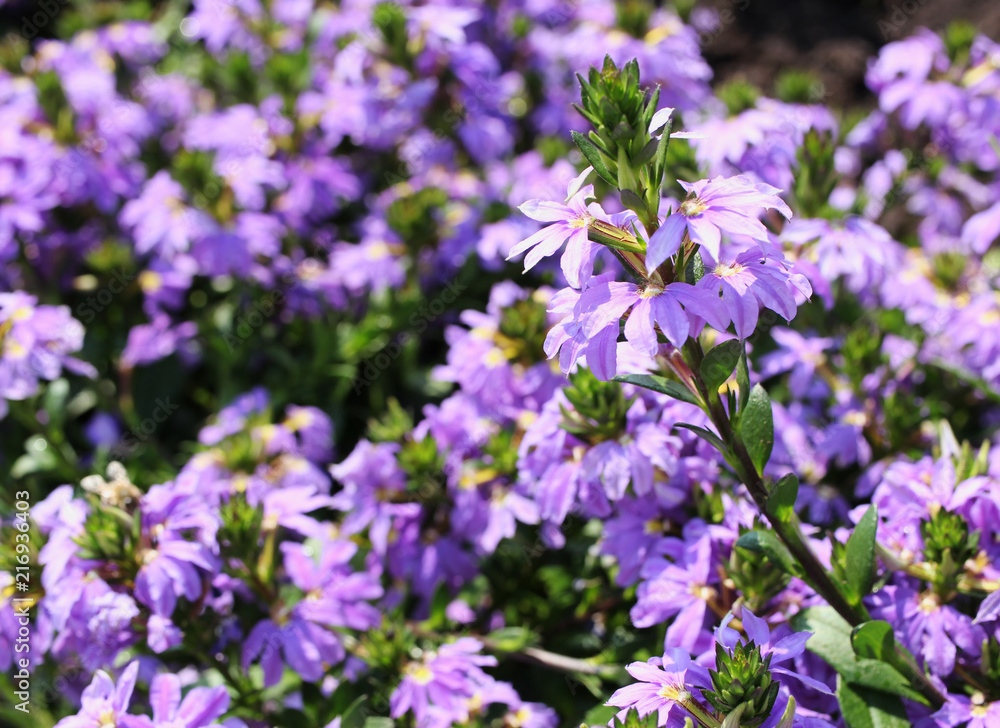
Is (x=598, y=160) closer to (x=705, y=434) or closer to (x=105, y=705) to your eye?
(x=705, y=434)

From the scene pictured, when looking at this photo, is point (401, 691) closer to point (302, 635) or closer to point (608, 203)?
point (302, 635)

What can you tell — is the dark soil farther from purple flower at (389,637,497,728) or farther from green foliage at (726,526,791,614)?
purple flower at (389,637,497,728)

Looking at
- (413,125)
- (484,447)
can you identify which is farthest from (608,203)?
(484,447)

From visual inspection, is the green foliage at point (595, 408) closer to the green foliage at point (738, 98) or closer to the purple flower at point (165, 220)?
the green foliage at point (738, 98)

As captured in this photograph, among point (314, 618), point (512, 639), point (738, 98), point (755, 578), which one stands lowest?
point (512, 639)
